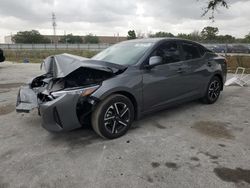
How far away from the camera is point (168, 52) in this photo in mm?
4129

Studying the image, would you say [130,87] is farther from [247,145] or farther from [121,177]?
[247,145]

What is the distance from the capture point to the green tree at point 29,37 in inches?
2667

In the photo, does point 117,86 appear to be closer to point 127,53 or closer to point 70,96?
point 70,96

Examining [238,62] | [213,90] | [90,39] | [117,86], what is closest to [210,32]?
[90,39]

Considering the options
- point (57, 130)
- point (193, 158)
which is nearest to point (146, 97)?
point (193, 158)

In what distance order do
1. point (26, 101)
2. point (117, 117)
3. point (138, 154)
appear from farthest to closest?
1. point (26, 101)
2. point (117, 117)
3. point (138, 154)

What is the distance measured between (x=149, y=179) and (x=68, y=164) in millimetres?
1051

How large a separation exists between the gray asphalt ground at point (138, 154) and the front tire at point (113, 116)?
0.48ft

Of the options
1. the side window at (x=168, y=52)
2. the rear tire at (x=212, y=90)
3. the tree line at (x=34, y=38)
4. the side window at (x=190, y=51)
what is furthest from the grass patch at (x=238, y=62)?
the tree line at (x=34, y=38)

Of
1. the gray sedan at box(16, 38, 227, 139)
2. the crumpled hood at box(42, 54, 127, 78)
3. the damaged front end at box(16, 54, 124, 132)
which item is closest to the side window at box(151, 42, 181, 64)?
the gray sedan at box(16, 38, 227, 139)

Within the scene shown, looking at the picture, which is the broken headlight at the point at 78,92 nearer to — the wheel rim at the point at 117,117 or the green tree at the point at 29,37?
the wheel rim at the point at 117,117

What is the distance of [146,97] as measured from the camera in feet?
12.1

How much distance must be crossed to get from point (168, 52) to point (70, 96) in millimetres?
2114

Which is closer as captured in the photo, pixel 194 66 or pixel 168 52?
pixel 168 52
